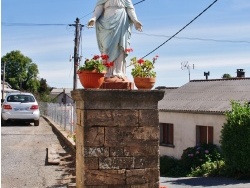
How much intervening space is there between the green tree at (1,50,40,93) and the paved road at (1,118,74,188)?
63.1 metres

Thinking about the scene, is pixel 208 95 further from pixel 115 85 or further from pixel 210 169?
pixel 115 85

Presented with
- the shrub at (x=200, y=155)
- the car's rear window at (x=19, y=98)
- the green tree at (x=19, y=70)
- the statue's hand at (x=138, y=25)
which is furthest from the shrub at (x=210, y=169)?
the green tree at (x=19, y=70)

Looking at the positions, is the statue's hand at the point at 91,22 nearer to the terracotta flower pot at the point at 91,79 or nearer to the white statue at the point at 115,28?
the white statue at the point at 115,28

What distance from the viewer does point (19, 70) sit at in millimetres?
78312

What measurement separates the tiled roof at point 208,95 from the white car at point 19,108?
22.1 feet

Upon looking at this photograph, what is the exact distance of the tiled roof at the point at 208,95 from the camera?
19.5m

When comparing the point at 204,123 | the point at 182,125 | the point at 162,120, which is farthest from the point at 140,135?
the point at 162,120

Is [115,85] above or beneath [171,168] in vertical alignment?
above

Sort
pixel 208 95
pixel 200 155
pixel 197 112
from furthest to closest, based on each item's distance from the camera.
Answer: pixel 208 95 < pixel 197 112 < pixel 200 155

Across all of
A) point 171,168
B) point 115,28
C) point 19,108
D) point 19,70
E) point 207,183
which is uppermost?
point 19,70

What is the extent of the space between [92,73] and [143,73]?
715 millimetres

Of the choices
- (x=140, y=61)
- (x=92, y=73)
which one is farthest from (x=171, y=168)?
(x=92, y=73)

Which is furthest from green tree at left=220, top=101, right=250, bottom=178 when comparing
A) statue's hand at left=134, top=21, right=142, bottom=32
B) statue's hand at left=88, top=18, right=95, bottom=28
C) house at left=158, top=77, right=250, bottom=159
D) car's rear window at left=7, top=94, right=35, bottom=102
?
statue's hand at left=88, top=18, right=95, bottom=28

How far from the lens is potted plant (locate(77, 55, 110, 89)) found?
573 centimetres
